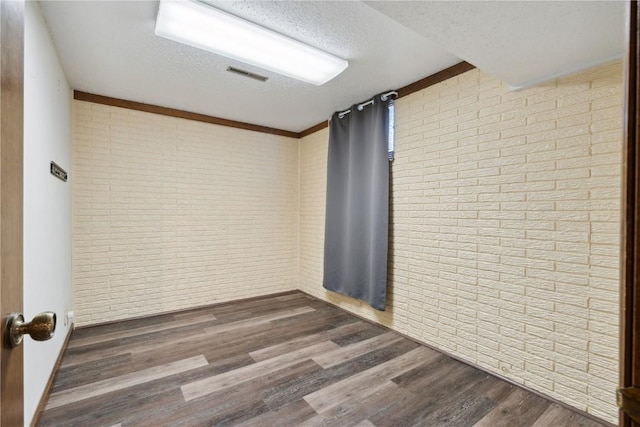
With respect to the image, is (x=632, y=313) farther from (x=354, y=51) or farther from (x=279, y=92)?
(x=279, y=92)

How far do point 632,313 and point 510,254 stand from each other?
70.7 inches

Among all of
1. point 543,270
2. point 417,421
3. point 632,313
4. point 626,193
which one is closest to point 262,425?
point 417,421

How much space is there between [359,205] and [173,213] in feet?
7.28

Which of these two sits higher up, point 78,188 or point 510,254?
point 78,188

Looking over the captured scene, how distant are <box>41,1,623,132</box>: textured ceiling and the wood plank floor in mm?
2171

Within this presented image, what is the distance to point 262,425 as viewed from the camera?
5.34 feet

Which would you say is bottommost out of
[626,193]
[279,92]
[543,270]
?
[543,270]

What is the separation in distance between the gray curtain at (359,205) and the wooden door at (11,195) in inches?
102

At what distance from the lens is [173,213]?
339cm

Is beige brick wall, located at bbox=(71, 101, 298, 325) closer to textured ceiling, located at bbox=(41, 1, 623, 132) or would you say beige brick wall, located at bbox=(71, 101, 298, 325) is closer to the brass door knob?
textured ceiling, located at bbox=(41, 1, 623, 132)

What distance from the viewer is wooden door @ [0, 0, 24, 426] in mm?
569

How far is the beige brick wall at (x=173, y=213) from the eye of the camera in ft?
9.67

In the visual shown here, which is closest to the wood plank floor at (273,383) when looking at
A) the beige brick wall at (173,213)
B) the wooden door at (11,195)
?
the beige brick wall at (173,213)

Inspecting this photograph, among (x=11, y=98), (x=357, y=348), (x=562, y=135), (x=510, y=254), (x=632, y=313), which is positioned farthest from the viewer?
(x=357, y=348)
